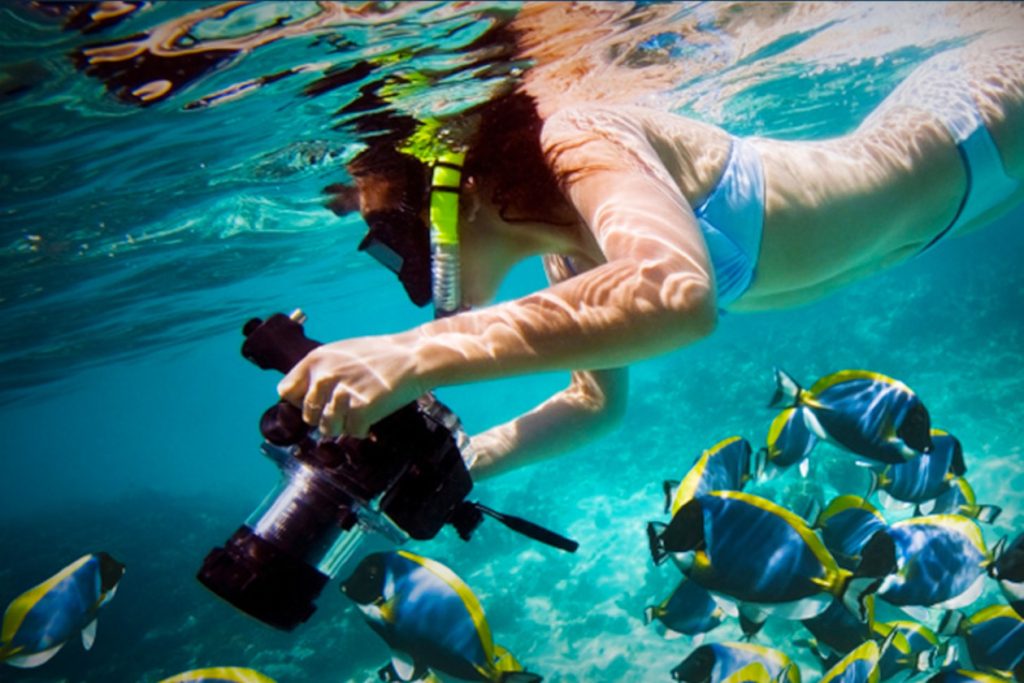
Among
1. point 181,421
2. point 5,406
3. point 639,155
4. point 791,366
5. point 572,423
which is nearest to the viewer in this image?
point 639,155

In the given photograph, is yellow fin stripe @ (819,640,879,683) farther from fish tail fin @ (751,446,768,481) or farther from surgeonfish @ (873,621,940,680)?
fish tail fin @ (751,446,768,481)

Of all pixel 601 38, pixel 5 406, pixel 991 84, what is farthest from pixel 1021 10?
pixel 5 406

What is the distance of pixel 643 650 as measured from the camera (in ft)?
29.3

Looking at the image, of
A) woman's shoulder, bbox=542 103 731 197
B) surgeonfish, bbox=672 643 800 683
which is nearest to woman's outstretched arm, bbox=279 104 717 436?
woman's shoulder, bbox=542 103 731 197

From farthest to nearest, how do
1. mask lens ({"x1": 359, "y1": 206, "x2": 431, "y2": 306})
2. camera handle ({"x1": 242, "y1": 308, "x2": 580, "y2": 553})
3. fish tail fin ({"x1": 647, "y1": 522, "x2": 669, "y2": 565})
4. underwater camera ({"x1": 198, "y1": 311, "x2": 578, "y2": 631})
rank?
fish tail fin ({"x1": 647, "y1": 522, "x2": 669, "y2": 565}), mask lens ({"x1": 359, "y1": 206, "x2": 431, "y2": 306}), underwater camera ({"x1": 198, "y1": 311, "x2": 578, "y2": 631}), camera handle ({"x1": 242, "y1": 308, "x2": 580, "y2": 553})

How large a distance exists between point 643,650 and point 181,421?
6684 inches

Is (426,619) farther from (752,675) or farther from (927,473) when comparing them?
(927,473)

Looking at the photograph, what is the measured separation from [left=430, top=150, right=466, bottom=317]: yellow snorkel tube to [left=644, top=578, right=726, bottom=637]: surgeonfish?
3.03m

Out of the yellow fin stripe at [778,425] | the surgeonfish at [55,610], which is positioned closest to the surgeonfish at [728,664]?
the yellow fin stripe at [778,425]

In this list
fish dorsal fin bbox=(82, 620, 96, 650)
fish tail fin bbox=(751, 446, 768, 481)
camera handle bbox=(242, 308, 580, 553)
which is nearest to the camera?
camera handle bbox=(242, 308, 580, 553)

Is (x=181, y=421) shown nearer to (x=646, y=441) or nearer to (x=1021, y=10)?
(x=646, y=441)

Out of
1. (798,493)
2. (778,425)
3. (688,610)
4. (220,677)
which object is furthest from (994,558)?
(798,493)

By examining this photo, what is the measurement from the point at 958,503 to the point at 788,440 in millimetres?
1546

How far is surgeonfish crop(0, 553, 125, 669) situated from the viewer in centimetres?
459
